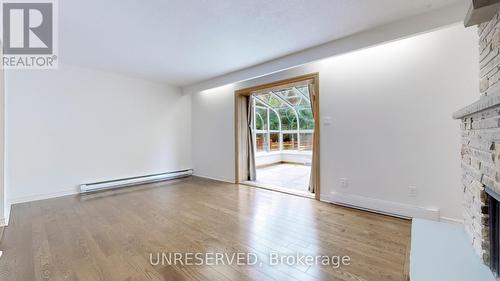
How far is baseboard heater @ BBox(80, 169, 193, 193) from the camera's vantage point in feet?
13.4

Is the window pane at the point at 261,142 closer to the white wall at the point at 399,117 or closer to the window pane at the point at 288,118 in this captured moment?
the window pane at the point at 288,118

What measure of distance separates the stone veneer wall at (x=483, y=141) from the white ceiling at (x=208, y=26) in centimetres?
104

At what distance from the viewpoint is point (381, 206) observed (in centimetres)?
283

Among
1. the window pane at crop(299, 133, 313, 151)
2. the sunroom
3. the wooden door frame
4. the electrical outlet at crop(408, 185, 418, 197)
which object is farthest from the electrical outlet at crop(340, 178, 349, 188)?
the window pane at crop(299, 133, 313, 151)

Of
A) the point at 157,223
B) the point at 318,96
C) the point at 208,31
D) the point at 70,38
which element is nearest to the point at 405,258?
the point at 318,96

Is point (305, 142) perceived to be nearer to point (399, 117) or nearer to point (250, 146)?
point (250, 146)

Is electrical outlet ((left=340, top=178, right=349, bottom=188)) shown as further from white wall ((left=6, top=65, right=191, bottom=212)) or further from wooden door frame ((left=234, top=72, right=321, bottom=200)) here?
white wall ((left=6, top=65, right=191, bottom=212))

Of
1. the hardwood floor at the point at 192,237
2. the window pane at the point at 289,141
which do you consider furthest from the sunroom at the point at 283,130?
the hardwood floor at the point at 192,237

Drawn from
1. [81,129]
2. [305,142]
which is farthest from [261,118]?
[81,129]

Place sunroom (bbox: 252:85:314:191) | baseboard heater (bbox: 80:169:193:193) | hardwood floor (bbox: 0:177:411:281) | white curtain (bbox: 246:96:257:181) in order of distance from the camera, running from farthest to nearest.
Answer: sunroom (bbox: 252:85:314:191) < white curtain (bbox: 246:96:257:181) < baseboard heater (bbox: 80:169:193:193) < hardwood floor (bbox: 0:177:411:281)

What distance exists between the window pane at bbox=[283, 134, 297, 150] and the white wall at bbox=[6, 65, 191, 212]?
14.8ft

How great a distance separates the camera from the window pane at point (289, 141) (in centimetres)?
840

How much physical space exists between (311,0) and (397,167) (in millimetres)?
2243

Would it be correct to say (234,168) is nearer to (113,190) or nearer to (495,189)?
(113,190)
